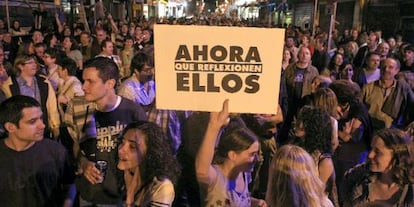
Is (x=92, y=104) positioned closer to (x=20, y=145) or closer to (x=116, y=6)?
(x=20, y=145)

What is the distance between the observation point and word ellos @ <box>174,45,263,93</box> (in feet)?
9.18

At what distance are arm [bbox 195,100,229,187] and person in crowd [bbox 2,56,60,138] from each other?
99.5 inches

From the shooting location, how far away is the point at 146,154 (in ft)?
8.49

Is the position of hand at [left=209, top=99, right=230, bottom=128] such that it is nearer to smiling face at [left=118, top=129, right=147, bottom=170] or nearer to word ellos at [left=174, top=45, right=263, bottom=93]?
word ellos at [left=174, top=45, right=263, bottom=93]

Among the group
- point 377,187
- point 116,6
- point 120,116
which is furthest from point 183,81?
point 116,6

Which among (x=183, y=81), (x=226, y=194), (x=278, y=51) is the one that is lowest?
(x=226, y=194)

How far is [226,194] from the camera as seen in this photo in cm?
281

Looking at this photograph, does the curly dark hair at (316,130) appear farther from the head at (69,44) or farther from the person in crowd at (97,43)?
the head at (69,44)

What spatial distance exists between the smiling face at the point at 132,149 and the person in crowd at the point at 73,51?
5.20 metres

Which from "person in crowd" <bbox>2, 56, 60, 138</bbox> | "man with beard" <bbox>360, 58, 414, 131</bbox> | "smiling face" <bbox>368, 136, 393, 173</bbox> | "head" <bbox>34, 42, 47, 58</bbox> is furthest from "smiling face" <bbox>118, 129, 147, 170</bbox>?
"head" <bbox>34, 42, 47, 58</bbox>

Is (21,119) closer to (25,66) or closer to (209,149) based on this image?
(209,149)

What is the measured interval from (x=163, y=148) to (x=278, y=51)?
3.06 feet

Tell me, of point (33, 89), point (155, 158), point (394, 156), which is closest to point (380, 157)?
point (394, 156)

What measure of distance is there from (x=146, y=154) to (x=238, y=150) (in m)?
0.67
